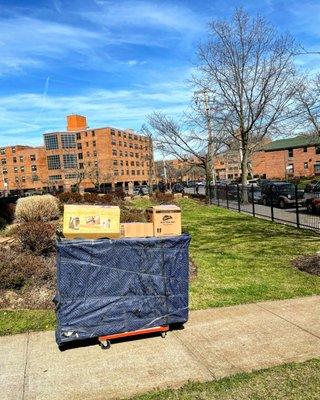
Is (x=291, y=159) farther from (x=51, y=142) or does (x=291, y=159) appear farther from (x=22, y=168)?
(x=22, y=168)

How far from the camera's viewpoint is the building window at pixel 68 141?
110 metres

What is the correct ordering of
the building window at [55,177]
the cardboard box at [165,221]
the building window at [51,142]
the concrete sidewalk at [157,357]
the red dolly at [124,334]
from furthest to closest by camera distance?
the building window at [55,177], the building window at [51,142], the cardboard box at [165,221], the red dolly at [124,334], the concrete sidewalk at [157,357]

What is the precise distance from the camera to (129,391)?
431 cm

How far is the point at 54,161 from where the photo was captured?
110750mm

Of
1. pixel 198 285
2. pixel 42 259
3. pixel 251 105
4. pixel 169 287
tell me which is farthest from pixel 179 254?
pixel 251 105

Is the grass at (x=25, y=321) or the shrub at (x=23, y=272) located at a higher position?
the shrub at (x=23, y=272)

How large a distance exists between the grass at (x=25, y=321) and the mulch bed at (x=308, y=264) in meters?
5.31

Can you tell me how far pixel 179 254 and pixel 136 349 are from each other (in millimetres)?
1327

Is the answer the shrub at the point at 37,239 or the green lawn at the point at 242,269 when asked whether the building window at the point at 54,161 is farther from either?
the shrub at the point at 37,239

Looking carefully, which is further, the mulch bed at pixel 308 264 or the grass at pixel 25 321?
the mulch bed at pixel 308 264

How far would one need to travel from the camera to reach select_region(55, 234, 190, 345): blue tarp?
206 inches

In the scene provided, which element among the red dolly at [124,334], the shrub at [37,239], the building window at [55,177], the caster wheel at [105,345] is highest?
the building window at [55,177]

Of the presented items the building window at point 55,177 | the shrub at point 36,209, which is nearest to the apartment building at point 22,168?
the building window at point 55,177

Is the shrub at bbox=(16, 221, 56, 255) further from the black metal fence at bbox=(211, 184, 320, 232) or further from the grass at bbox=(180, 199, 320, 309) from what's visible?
the black metal fence at bbox=(211, 184, 320, 232)
